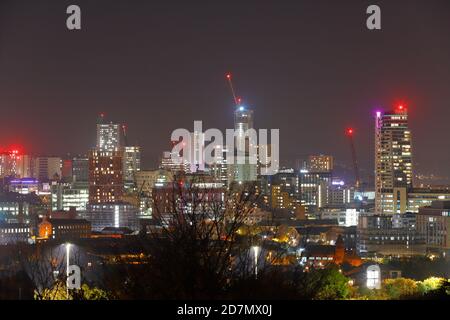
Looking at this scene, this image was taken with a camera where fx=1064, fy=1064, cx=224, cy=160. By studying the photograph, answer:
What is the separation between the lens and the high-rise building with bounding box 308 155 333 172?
60719 mm

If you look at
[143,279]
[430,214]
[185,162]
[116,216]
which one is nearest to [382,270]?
[143,279]

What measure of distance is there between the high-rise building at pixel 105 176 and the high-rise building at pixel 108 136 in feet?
16.4

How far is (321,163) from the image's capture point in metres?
61.8

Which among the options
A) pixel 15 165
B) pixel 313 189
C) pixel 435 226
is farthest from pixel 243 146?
pixel 435 226

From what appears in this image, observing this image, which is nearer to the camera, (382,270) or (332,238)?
(382,270)

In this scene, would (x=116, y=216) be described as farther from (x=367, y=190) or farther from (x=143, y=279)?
(x=143, y=279)

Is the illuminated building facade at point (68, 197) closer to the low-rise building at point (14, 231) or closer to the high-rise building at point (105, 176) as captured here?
the high-rise building at point (105, 176)

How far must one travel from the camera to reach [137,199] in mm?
41031

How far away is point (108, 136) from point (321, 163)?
44.9 ft

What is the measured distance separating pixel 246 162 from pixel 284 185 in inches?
82.5

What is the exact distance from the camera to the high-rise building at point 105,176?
148ft

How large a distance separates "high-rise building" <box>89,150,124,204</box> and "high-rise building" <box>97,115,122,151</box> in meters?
4.99

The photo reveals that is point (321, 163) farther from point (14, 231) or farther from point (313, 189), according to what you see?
point (14, 231)

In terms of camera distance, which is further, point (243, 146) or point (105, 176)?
point (243, 146)
